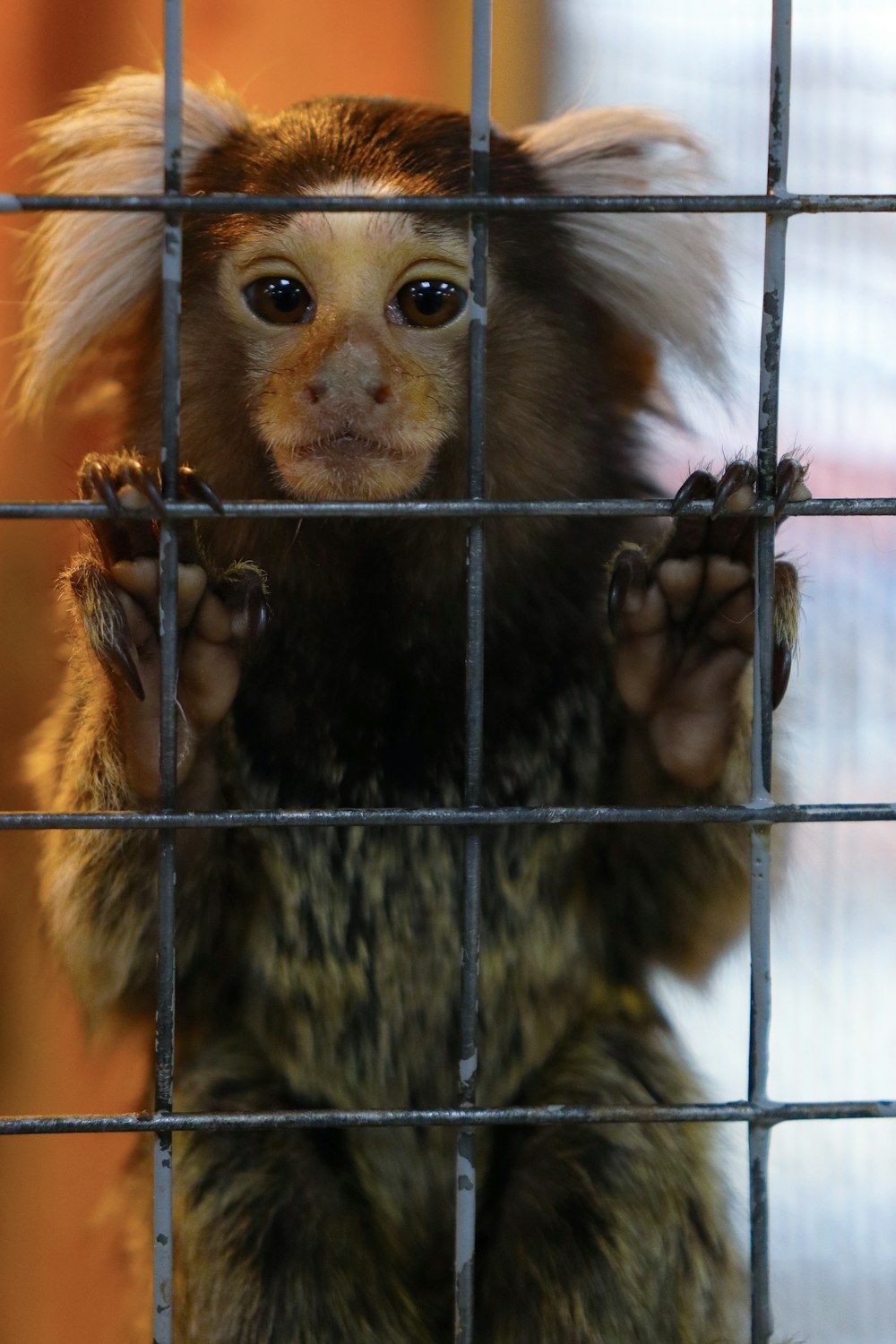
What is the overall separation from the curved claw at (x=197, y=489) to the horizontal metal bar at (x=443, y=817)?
0.24 m

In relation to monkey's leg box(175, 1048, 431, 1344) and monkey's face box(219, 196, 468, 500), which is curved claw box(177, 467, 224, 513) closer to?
monkey's face box(219, 196, 468, 500)

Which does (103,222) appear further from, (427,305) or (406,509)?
(406,509)

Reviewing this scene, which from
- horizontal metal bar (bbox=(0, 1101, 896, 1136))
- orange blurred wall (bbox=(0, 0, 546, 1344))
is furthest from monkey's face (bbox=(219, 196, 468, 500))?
orange blurred wall (bbox=(0, 0, 546, 1344))

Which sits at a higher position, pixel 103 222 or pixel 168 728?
pixel 103 222

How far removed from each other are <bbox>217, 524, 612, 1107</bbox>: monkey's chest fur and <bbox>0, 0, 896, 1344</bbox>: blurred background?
0.49 m

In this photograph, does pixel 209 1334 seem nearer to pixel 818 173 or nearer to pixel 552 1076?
pixel 552 1076

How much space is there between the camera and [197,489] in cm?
109

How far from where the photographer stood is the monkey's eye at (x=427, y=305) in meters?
1.57

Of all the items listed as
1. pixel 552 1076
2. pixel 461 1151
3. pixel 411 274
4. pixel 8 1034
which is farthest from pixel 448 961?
pixel 8 1034

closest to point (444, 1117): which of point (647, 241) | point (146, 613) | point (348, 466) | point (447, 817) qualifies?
point (447, 817)

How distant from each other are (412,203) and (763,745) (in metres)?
0.52

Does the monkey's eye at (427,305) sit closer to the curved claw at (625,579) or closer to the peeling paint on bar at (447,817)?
the curved claw at (625,579)

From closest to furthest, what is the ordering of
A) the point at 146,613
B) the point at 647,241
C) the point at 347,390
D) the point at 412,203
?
the point at 412,203
the point at 146,613
the point at 347,390
the point at 647,241

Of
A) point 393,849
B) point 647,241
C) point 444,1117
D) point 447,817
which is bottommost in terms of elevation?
point 444,1117
